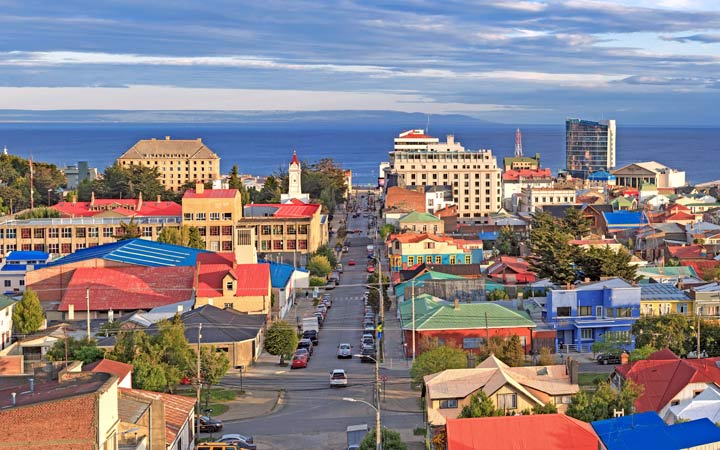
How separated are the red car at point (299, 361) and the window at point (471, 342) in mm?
6430

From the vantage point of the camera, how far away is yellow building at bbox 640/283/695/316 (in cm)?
5112

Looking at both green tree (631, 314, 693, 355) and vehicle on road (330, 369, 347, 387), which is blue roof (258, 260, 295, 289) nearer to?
vehicle on road (330, 369, 347, 387)

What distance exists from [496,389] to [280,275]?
32.2 m


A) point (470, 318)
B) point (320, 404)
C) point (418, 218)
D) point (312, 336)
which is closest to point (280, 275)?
point (312, 336)

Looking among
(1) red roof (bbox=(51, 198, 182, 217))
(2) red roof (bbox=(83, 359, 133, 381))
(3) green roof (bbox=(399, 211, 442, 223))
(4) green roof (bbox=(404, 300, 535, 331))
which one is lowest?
(4) green roof (bbox=(404, 300, 535, 331))

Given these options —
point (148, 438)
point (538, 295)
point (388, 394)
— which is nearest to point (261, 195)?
point (538, 295)

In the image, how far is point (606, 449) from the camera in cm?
2731

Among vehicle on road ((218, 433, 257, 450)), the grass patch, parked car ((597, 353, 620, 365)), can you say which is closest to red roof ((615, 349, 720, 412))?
the grass patch

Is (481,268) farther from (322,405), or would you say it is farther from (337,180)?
(337,180)

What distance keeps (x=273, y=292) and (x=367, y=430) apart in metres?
26.6

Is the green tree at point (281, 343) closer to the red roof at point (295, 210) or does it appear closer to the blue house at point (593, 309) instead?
the blue house at point (593, 309)

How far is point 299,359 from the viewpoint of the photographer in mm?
46969

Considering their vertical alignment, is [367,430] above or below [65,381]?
below

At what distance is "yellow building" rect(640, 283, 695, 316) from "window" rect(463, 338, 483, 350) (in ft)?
27.8
